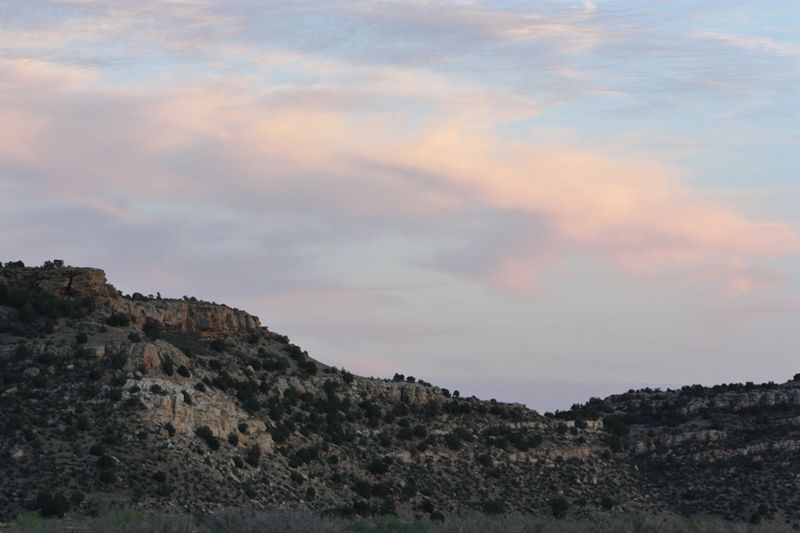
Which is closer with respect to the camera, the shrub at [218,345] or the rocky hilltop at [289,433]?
the rocky hilltop at [289,433]

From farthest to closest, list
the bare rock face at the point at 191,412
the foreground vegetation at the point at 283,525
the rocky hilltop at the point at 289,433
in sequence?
the bare rock face at the point at 191,412, the rocky hilltop at the point at 289,433, the foreground vegetation at the point at 283,525

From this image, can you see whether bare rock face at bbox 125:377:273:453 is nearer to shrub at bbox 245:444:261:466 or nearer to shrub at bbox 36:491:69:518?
shrub at bbox 245:444:261:466

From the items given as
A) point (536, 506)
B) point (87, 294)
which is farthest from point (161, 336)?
point (536, 506)

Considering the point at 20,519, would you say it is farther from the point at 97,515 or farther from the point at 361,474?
the point at 361,474

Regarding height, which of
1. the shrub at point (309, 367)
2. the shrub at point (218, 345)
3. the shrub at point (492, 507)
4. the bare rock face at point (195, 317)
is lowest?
the shrub at point (492, 507)

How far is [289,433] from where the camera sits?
9219 cm

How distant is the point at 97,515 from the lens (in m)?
69.1

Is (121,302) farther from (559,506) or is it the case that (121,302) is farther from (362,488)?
(559,506)

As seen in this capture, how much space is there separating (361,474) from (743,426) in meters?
36.9

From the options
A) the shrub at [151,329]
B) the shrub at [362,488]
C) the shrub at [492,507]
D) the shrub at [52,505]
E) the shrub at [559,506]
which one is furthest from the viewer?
the shrub at [559,506]

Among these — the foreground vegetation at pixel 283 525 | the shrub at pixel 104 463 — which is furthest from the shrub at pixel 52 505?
the shrub at pixel 104 463

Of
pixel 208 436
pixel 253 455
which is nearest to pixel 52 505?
pixel 208 436

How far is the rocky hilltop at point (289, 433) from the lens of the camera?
7775 cm

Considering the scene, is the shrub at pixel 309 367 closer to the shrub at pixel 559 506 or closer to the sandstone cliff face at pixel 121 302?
the sandstone cliff face at pixel 121 302
